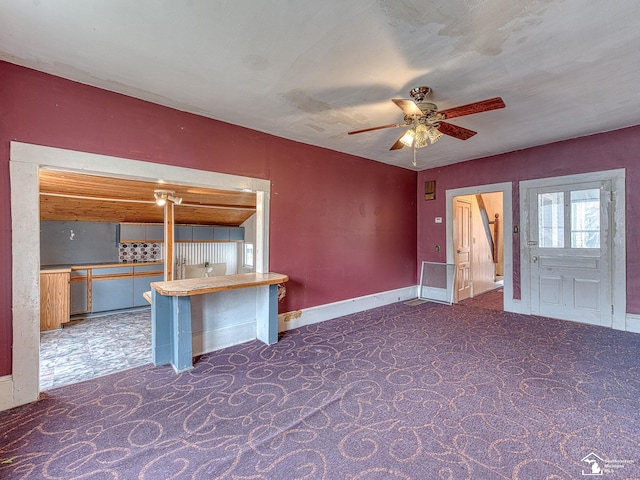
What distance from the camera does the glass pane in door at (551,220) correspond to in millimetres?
4203

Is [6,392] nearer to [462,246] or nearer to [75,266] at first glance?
[75,266]

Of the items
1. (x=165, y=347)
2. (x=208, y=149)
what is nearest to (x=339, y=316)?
(x=165, y=347)

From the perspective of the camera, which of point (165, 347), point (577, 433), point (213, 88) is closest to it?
point (577, 433)

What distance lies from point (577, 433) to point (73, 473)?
2.96 metres

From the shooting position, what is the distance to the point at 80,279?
14.3 feet

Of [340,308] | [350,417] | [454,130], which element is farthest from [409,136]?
[340,308]

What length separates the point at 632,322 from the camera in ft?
12.0

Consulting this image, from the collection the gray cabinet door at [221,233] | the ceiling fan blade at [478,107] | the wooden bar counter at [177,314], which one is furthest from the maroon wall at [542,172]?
the gray cabinet door at [221,233]

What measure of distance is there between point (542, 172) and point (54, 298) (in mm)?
7199

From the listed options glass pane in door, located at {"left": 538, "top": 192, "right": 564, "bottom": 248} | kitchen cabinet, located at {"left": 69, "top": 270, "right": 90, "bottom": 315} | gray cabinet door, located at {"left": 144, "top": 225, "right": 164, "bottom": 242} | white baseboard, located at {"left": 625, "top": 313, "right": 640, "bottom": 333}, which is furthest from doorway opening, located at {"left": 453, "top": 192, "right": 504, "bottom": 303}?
kitchen cabinet, located at {"left": 69, "top": 270, "right": 90, "bottom": 315}

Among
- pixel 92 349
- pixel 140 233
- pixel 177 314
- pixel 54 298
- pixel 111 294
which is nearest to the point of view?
pixel 177 314

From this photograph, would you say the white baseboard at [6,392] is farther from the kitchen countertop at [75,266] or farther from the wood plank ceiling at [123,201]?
the kitchen countertop at [75,266]

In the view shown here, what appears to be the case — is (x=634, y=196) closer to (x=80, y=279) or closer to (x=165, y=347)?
(x=165, y=347)

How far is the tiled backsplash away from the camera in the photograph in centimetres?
521
